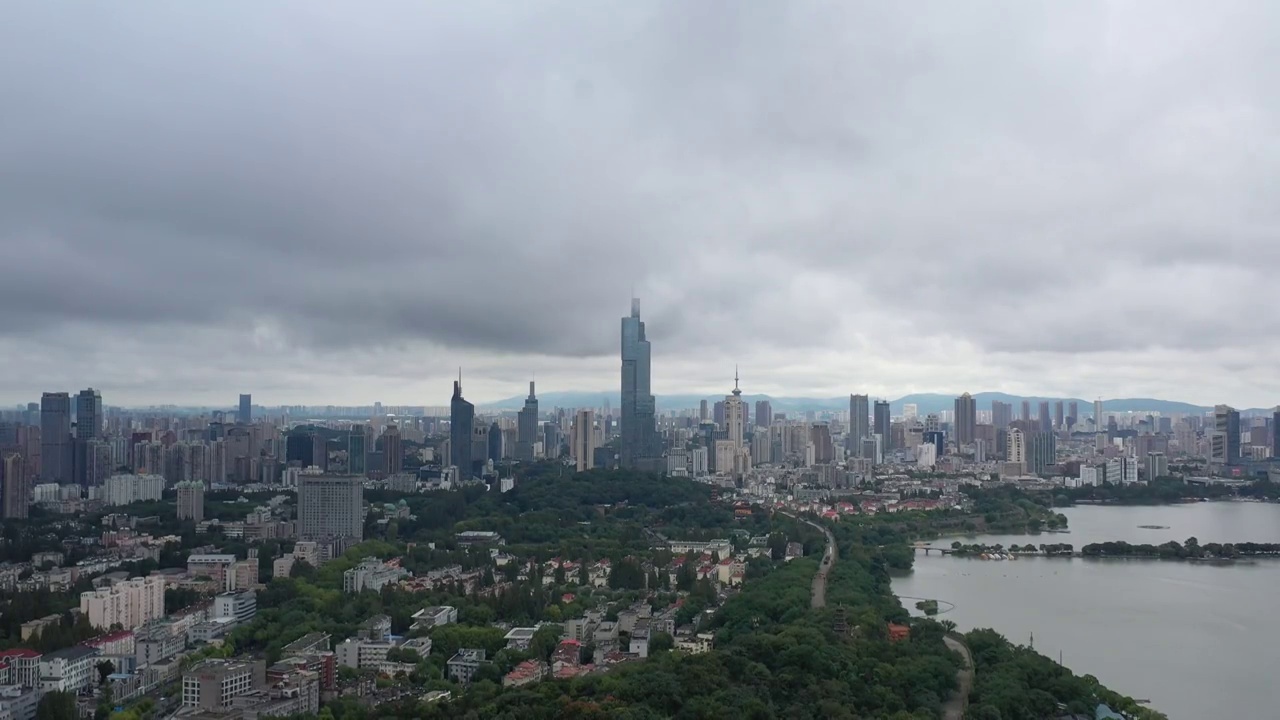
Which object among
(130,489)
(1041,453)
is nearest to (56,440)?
(130,489)

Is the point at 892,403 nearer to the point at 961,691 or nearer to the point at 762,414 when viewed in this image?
the point at 762,414

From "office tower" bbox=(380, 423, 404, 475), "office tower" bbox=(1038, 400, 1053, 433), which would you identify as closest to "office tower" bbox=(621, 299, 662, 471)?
"office tower" bbox=(380, 423, 404, 475)

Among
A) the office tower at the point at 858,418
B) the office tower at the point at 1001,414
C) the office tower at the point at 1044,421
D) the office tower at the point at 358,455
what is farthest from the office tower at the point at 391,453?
the office tower at the point at 1001,414

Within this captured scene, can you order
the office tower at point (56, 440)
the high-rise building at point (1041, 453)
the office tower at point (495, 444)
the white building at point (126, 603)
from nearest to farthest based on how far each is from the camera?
the white building at point (126, 603), the office tower at point (56, 440), the office tower at point (495, 444), the high-rise building at point (1041, 453)

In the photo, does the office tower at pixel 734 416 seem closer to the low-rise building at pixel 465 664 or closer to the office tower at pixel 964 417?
the office tower at pixel 964 417

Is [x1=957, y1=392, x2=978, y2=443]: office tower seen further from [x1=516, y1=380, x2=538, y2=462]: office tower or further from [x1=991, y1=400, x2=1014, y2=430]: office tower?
[x1=516, y1=380, x2=538, y2=462]: office tower

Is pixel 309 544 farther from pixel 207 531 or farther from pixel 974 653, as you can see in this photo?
pixel 974 653

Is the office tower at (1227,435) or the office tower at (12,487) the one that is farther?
the office tower at (1227,435)
